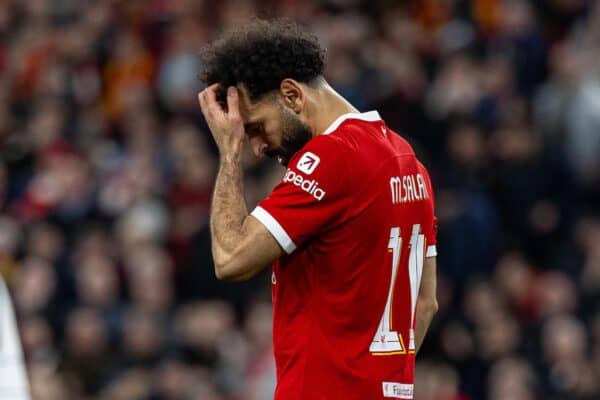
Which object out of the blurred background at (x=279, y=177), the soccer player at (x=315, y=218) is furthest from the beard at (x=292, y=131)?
the blurred background at (x=279, y=177)

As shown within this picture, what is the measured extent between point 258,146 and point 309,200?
1.21ft

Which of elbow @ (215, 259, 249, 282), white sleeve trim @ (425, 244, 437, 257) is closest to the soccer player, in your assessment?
elbow @ (215, 259, 249, 282)

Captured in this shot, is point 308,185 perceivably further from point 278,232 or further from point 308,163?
point 278,232

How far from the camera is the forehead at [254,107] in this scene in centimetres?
564

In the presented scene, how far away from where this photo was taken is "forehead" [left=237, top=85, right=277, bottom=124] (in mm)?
5641

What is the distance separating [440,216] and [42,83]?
4.95 metres

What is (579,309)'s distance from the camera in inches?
459

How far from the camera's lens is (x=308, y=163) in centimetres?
548

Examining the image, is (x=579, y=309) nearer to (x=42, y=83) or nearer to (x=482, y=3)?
(x=482, y=3)

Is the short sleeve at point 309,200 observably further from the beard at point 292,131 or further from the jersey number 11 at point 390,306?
the jersey number 11 at point 390,306

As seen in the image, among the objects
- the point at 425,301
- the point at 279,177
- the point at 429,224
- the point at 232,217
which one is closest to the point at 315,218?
the point at 232,217

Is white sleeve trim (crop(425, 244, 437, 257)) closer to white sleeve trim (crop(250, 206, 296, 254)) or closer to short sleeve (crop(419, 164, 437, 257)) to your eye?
short sleeve (crop(419, 164, 437, 257))

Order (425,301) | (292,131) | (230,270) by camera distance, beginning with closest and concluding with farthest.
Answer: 1. (230,270)
2. (292,131)
3. (425,301)

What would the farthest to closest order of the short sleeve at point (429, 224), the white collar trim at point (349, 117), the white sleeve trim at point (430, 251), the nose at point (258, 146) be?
the white sleeve trim at point (430, 251) → the short sleeve at point (429, 224) → the nose at point (258, 146) → the white collar trim at point (349, 117)
